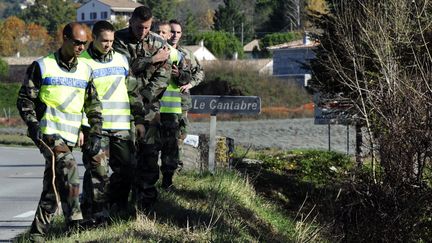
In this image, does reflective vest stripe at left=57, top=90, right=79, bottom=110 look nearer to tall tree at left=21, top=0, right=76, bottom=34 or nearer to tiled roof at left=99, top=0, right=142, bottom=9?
tall tree at left=21, top=0, right=76, bottom=34

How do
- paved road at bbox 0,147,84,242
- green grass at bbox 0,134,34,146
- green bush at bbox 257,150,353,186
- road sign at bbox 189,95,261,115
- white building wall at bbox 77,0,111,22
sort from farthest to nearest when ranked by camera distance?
white building wall at bbox 77,0,111,22 < green grass at bbox 0,134,34,146 < green bush at bbox 257,150,353,186 < road sign at bbox 189,95,261,115 < paved road at bbox 0,147,84,242

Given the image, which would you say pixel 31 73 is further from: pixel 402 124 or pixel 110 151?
pixel 402 124

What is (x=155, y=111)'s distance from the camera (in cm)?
1023

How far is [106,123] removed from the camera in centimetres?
938

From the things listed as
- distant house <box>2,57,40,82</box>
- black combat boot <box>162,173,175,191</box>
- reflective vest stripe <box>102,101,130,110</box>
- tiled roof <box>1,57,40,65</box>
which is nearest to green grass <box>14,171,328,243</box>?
black combat boot <box>162,173,175,191</box>

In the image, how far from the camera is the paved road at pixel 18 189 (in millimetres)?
11539

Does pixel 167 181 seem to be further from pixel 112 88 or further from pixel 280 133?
pixel 280 133

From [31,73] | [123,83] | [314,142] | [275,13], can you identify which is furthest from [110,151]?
[275,13]

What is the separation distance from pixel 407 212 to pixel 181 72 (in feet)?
10.7

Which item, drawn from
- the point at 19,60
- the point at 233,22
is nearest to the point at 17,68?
the point at 19,60

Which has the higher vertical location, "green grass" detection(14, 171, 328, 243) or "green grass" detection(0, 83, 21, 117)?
"green grass" detection(14, 171, 328, 243)

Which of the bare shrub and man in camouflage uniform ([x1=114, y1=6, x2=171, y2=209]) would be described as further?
the bare shrub

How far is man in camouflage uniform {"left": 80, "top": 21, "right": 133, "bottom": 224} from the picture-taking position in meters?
9.20

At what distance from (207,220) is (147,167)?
0.81 meters
